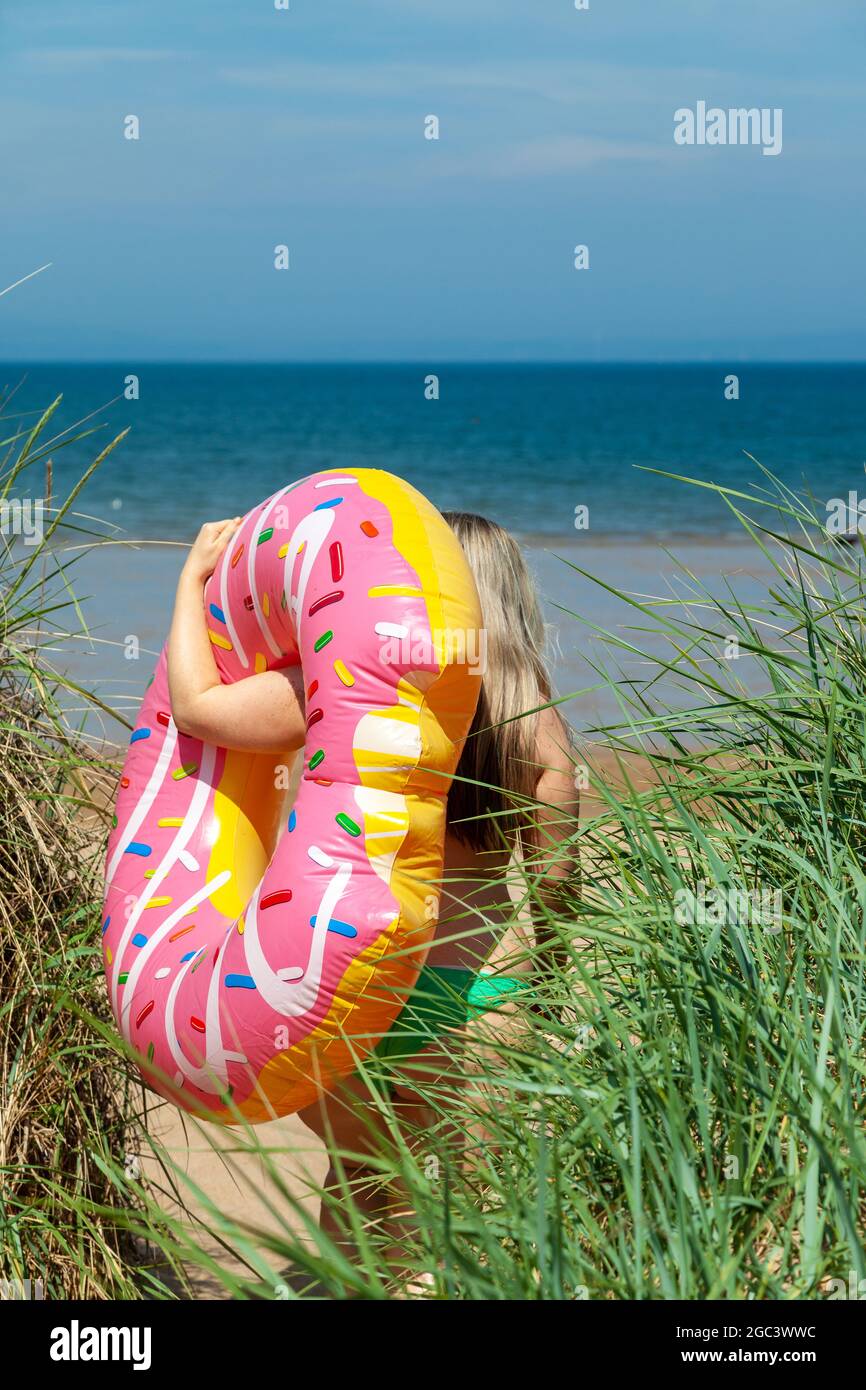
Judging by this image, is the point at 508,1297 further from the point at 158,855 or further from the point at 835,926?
the point at 158,855

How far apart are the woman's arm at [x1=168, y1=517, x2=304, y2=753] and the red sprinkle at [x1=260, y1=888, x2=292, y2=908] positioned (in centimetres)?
36

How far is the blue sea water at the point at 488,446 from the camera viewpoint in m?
20.6

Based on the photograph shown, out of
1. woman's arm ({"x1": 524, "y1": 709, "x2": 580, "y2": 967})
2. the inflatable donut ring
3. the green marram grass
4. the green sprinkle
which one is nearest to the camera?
the green marram grass

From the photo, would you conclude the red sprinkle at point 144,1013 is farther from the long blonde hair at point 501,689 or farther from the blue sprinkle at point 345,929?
the long blonde hair at point 501,689

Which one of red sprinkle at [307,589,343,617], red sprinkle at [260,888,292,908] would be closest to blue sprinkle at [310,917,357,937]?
red sprinkle at [260,888,292,908]

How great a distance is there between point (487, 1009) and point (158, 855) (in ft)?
3.04

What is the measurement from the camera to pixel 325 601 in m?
2.32

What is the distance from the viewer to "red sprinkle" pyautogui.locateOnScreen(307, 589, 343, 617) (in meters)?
2.30

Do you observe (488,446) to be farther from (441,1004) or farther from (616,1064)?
(616,1064)

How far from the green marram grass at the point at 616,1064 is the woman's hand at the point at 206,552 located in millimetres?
337

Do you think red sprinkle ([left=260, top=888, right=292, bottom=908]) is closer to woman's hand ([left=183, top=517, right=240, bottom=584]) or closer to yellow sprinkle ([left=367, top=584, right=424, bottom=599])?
yellow sprinkle ([left=367, top=584, right=424, bottom=599])

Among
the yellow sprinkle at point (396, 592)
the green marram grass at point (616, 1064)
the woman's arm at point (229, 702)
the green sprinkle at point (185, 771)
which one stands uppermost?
the yellow sprinkle at point (396, 592)

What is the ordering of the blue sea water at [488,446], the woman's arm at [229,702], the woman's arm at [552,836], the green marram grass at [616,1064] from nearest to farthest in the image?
the green marram grass at [616,1064] → the woman's arm at [552,836] → the woman's arm at [229,702] → the blue sea water at [488,446]

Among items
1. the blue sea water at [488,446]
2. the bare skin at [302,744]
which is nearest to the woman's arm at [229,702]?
the bare skin at [302,744]
